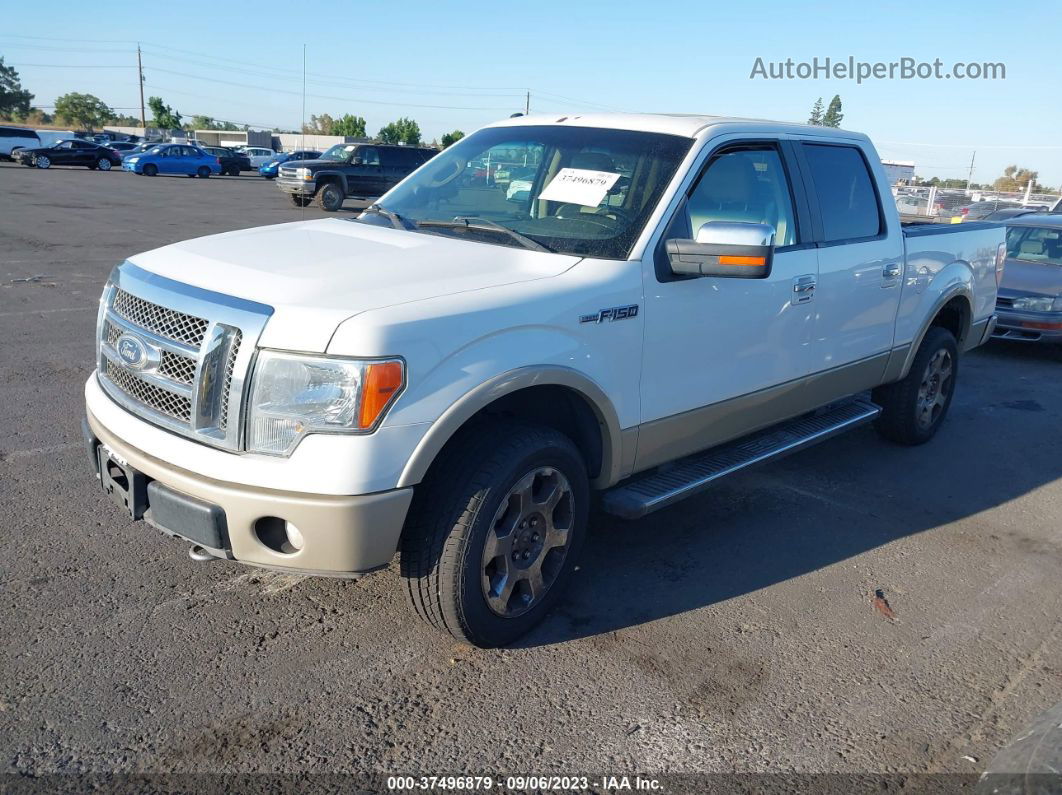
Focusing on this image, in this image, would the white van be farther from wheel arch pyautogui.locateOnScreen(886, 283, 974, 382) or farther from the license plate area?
the license plate area

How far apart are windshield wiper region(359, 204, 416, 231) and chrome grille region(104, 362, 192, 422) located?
142 cm

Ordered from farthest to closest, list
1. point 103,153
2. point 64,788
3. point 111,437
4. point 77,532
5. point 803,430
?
point 103,153, point 803,430, point 77,532, point 111,437, point 64,788

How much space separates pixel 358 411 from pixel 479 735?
1.16 meters

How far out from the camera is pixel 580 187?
3971mm

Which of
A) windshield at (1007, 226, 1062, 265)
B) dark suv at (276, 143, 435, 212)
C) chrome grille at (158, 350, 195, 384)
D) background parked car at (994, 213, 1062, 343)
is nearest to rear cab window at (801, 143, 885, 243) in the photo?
chrome grille at (158, 350, 195, 384)

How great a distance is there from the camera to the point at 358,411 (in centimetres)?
279

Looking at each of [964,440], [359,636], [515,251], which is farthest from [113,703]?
[964,440]

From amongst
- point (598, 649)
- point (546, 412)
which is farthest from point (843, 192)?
point (598, 649)

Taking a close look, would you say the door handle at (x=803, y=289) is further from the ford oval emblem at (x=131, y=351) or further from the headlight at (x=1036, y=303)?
the headlight at (x=1036, y=303)

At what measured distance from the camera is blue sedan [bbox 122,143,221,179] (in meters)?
40.8

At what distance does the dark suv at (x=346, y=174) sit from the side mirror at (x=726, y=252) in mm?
23046

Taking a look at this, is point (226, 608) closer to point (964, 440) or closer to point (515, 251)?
point (515, 251)

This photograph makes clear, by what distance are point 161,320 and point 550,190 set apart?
1800 mm

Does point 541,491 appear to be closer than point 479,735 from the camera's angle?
No
